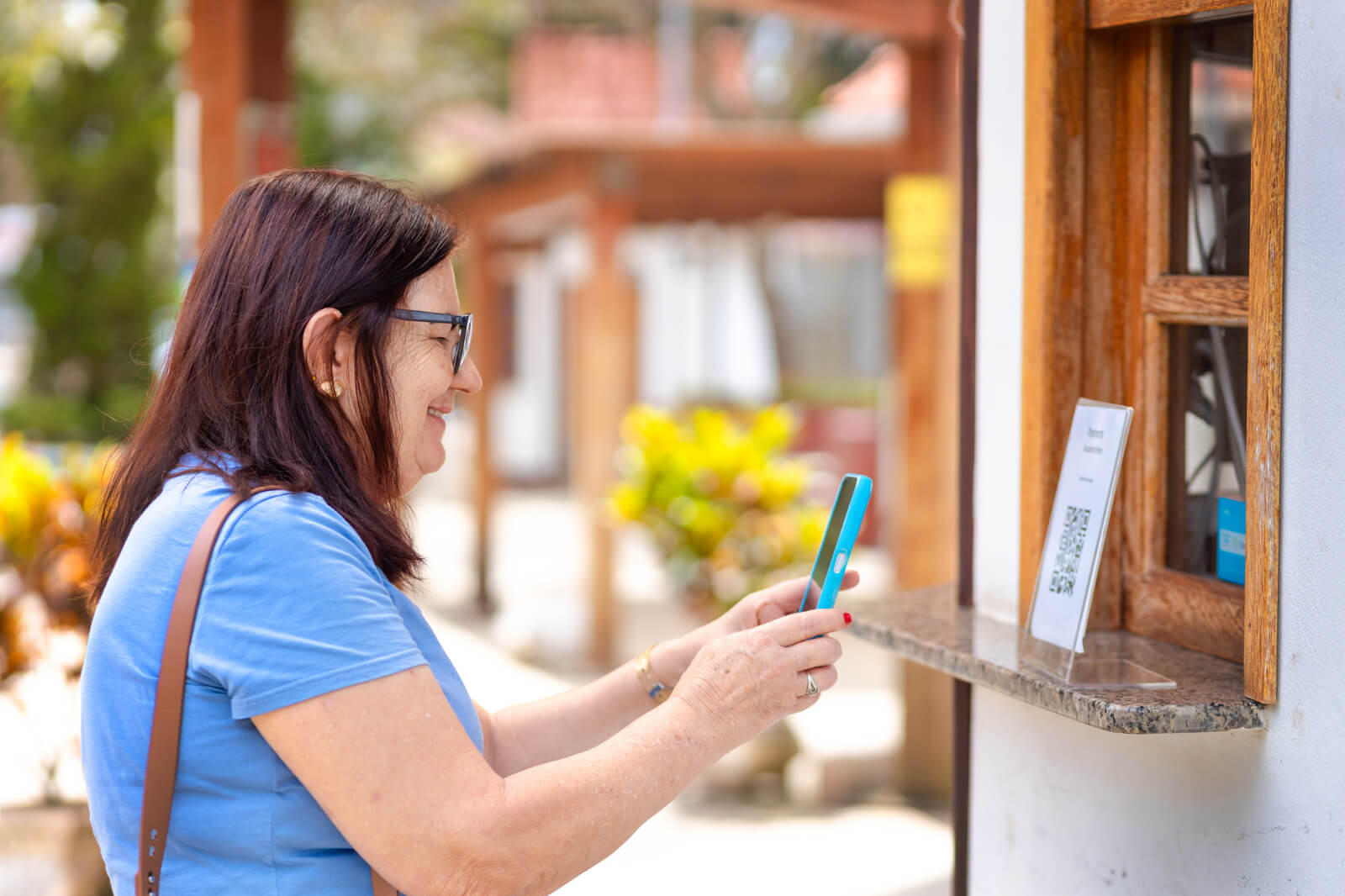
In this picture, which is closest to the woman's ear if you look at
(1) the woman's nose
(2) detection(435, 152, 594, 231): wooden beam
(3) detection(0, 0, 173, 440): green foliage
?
(1) the woman's nose

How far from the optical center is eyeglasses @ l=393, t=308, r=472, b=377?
1.58 meters

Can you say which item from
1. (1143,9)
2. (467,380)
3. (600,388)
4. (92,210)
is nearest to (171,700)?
(467,380)

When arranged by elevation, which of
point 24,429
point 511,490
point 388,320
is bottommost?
point 511,490

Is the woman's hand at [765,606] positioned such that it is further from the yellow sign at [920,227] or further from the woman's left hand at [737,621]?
the yellow sign at [920,227]

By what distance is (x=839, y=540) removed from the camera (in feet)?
5.68

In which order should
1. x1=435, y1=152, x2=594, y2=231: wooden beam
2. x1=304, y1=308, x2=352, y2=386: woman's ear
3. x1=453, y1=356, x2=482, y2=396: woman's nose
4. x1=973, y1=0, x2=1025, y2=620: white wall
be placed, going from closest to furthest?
x1=304, y1=308, x2=352, y2=386: woman's ear, x1=453, y1=356, x2=482, y2=396: woman's nose, x1=973, y1=0, x2=1025, y2=620: white wall, x1=435, y1=152, x2=594, y2=231: wooden beam

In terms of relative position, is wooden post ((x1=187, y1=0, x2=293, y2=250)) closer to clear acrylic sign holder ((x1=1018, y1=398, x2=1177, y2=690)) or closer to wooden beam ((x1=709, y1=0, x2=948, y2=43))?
wooden beam ((x1=709, y1=0, x2=948, y2=43))

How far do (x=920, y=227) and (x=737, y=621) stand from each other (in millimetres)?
3649

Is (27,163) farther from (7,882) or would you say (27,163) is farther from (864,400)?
(7,882)

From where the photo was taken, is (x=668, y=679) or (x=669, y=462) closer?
(x=668, y=679)

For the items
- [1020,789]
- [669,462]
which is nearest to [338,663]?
[1020,789]

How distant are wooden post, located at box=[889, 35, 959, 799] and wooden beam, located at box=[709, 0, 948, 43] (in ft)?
0.39

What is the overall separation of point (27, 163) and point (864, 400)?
8.04 m

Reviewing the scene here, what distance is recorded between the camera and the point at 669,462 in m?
5.64
